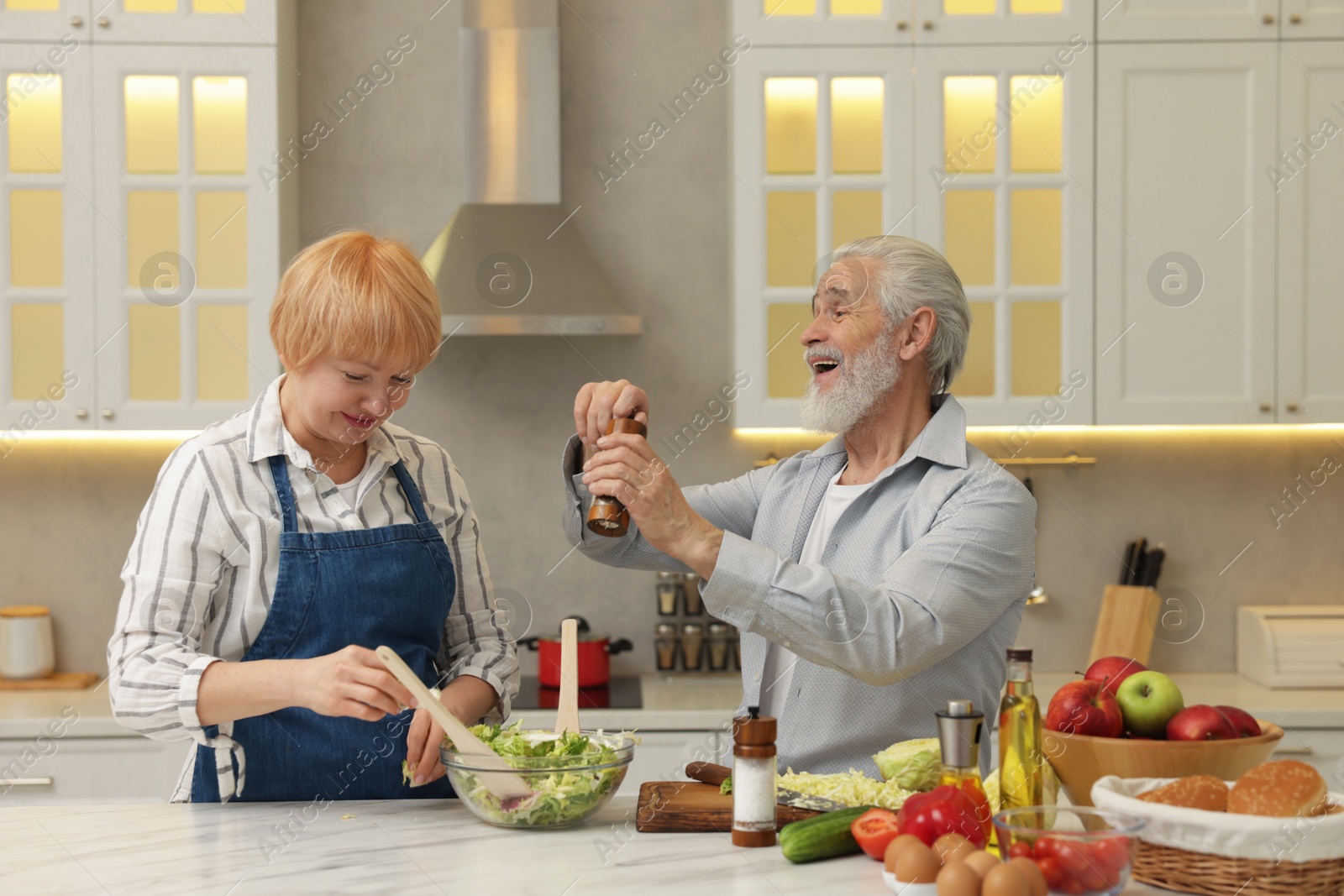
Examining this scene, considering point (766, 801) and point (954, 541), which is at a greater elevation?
point (954, 541)

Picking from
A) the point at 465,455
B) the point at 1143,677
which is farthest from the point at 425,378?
the point at 1143,677

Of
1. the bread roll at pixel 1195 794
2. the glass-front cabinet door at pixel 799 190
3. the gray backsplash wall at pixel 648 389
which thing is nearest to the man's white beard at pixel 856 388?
the bread roll at pixel 1195 794

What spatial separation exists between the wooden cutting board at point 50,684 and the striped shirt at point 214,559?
5.49 feet

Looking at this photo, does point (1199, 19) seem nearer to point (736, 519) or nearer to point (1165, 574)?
point (1165, 574)

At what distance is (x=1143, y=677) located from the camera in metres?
1.28

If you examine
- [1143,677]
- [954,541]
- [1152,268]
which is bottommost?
[1143,677]

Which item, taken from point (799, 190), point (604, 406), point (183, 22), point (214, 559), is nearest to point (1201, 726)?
point (604, 406)

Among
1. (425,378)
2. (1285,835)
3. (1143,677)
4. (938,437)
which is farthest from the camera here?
(425,378)

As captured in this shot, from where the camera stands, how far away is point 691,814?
138 centimetres

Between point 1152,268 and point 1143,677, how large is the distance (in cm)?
197

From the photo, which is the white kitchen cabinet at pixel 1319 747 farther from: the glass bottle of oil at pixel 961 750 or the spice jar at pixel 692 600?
the glass bottle of oil at pixel 961 750

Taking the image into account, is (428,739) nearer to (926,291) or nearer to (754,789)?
(754,789)

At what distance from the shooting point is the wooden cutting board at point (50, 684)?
3072mm

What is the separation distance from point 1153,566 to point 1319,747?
0.65 metres
